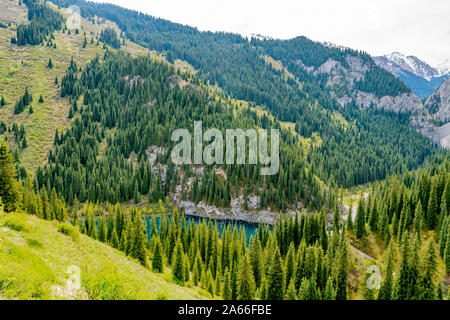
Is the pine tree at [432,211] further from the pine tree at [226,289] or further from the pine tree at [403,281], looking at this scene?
the pine tree at [226,289]

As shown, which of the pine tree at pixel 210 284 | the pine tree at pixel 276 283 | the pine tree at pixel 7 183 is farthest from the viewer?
the pine tree at pixel 210 284

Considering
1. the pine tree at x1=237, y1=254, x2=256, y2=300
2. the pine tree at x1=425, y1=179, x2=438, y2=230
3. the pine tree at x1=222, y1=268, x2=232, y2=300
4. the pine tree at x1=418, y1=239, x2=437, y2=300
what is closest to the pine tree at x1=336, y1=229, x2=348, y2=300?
the pine tree at x1=418, y1=239, x2=437, y2=300

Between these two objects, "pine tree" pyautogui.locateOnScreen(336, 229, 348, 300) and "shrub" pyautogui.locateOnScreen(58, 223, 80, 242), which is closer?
"shrub" pyautogui.locateOnScreen(58, 223, 80, 242)

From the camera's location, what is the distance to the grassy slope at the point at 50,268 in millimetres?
13359

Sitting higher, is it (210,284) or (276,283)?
(276,283)

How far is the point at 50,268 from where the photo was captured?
16.1 meters

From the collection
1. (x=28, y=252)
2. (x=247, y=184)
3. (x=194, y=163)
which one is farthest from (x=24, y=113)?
(x=28, y=252)

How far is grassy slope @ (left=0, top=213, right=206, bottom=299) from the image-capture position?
43.8 feet

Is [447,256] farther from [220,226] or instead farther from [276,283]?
[220,226]

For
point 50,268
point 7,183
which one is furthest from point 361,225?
point 50,268

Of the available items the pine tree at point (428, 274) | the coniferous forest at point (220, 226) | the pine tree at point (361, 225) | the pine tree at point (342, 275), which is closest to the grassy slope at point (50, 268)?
the coniferous forest at point (220, 226)

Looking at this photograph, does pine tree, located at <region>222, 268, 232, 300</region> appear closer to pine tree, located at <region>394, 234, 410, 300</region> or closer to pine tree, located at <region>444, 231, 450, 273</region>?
pine tree, located at <region>394, 234, 410, 300</region>
